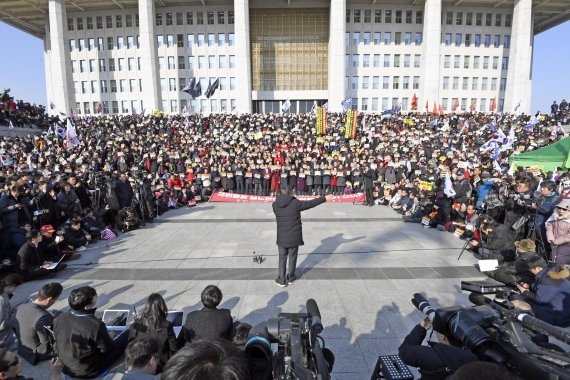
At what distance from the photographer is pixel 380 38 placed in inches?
1922

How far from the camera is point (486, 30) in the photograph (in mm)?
49625

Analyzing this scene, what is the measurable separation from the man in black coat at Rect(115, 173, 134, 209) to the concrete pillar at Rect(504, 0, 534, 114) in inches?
1934

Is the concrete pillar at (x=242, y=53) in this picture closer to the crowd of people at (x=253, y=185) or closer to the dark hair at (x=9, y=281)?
the crowd of people at (x=253, y=185)

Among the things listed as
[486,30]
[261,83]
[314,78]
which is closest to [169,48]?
[261,83]

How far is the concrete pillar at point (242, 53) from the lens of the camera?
4109 centimetres

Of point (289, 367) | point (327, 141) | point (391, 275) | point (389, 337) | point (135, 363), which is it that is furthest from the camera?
point (327, 141)

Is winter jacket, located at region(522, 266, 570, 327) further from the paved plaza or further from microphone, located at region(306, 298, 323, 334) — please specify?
microphone, located at region(306, 298, 323, 334)

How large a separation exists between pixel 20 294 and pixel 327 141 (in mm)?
19026

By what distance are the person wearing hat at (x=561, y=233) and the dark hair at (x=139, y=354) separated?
6.76 m

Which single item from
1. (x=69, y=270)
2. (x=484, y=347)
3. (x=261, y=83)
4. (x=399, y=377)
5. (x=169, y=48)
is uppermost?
(x=169, y=48)

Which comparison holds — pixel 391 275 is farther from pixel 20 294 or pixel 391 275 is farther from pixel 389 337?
pixel 20 294

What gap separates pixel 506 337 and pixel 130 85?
2269 inches

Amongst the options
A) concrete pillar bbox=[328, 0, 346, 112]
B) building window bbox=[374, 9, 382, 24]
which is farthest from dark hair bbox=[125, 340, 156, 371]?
building window bbox=[374, 9, 382, 24]

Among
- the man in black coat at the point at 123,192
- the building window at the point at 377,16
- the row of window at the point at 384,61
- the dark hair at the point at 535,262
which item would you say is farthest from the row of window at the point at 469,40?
the dark hair at the point at 535,262
